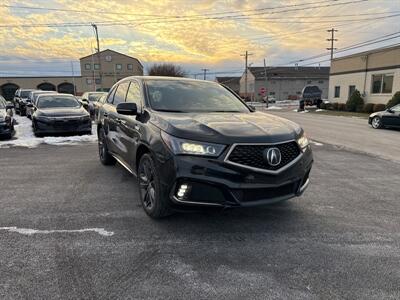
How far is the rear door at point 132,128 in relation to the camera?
15.2ft

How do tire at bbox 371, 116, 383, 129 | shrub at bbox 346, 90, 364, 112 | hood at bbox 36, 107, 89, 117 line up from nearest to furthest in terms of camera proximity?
hood at bbox 36, 107, 89, 117 → tire at bbox 371, 116, 383, 129 → shrub at bbox 346, 90, 364, 112

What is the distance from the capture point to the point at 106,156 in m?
7.05

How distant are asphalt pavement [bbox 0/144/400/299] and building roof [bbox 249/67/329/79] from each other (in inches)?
3189

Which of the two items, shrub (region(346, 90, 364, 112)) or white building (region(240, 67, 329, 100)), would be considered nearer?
shrub (region(346, 90, 364, 112))

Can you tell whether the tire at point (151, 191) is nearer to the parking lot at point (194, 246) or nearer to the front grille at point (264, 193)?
the parking lot at point (194, 246)

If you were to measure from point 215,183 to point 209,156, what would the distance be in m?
0.29

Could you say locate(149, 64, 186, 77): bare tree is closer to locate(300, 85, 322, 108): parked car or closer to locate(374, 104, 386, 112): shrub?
locate(300, 85, 322, 108): parked car

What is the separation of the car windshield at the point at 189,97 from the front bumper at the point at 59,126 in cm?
697

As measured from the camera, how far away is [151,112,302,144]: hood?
11.8ft

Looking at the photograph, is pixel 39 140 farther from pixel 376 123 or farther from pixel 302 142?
pixel 376 123

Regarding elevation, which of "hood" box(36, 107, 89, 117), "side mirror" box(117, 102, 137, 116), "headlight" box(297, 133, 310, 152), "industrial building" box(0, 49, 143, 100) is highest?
"industrial building" box(0, 49, 143, 100)

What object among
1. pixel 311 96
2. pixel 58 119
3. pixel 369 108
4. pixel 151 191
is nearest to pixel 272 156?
pixel 151 191

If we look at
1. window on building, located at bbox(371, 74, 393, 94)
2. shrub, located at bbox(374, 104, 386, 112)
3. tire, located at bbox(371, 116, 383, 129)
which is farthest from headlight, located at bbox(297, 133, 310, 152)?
window on building, located at bbox(371, 74, 393, 94)

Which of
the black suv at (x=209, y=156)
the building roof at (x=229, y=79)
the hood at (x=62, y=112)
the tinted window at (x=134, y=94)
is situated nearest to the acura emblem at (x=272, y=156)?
the black suv at (x=209, y=156)
